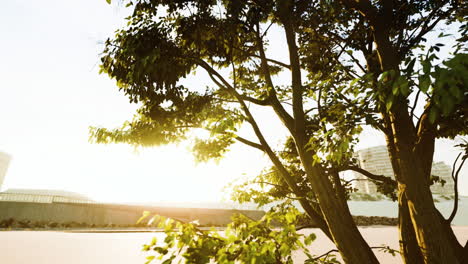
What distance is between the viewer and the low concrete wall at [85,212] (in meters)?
17.1

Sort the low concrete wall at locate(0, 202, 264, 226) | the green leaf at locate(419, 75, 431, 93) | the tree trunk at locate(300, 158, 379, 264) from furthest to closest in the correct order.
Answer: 1. the low concrete wall at locate(0, 202, 264, 226)
2. the tree trunk at locate(300, 158, 379, 264)
3. the green leaf at locate(419, 75, 431, 93)

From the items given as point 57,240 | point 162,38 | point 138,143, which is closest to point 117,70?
point 162,38

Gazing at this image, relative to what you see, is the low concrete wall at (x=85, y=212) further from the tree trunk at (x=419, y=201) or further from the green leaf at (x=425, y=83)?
the green leaf at (x=425, y=83)

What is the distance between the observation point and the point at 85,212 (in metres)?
18.9

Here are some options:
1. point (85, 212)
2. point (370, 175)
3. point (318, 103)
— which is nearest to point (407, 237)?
point (370, 175)

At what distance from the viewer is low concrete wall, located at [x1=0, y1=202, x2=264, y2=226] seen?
1712 cm

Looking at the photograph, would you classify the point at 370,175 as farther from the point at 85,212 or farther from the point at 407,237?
the point at 85,212

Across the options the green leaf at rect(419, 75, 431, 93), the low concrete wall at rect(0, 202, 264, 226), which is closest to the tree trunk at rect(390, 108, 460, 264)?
the green leaf at rect(419, 75, 431, 93)

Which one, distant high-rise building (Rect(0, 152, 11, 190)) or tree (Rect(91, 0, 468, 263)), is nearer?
tree (Rect(91, 0, 468, 263))

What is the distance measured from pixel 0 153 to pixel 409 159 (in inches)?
7980

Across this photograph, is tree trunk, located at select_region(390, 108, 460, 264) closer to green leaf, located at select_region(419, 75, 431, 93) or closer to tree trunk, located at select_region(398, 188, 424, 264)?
tree trunk, located at select_region(398, 188, 424, 264)

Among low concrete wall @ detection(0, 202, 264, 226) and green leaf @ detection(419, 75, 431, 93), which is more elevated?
green leaf @ detection(419, 75, 431, 93)

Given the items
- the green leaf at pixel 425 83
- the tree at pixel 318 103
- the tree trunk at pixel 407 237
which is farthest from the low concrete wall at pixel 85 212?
the green leaf at pixel 425 83

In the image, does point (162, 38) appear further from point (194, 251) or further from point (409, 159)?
point (409, 159)
